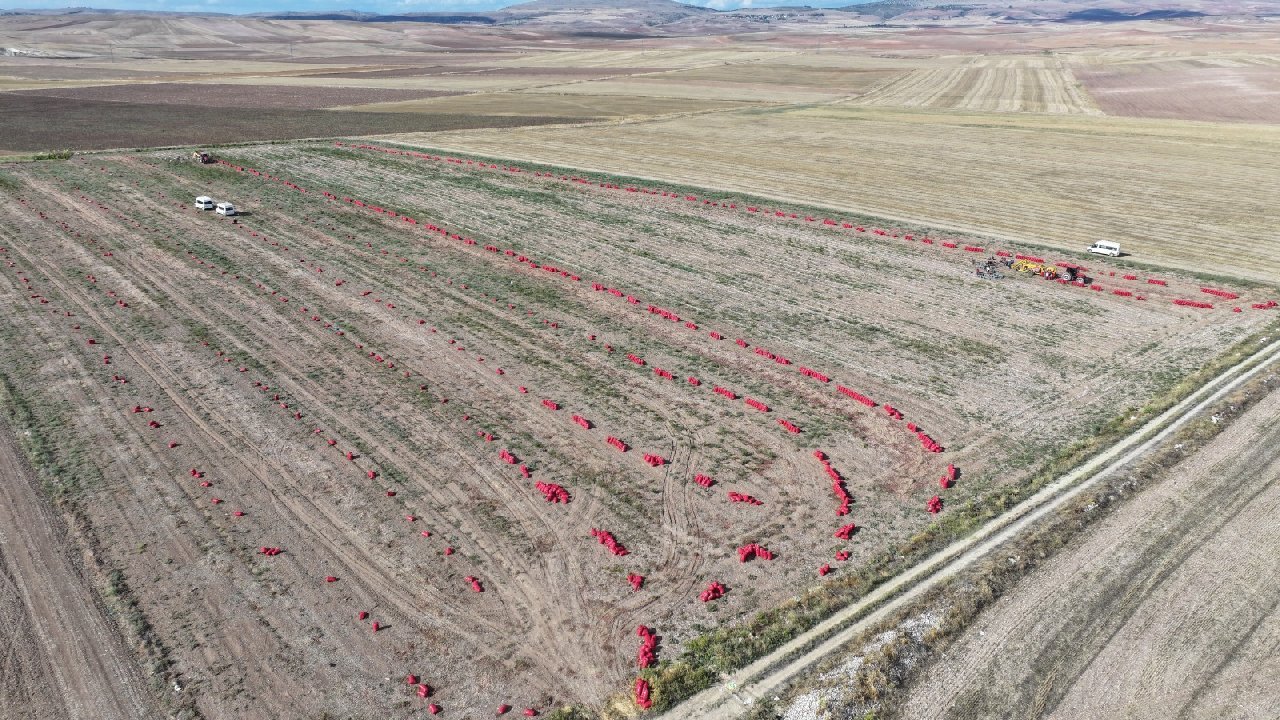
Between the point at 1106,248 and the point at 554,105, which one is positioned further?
the point at 554,105

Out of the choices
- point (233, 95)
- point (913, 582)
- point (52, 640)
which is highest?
point (233, 95)

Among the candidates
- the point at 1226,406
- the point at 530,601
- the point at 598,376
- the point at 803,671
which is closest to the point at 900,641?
the point at 803,671

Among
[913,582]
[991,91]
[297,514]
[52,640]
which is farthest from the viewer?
[991,91]

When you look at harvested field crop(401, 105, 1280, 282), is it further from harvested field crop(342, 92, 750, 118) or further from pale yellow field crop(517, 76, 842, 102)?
pale yellow field crop(517, 76, 842, 102)

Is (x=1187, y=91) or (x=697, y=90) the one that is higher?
(x=1187, y=91)

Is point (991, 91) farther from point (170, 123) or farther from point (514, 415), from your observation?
point (514, 415)

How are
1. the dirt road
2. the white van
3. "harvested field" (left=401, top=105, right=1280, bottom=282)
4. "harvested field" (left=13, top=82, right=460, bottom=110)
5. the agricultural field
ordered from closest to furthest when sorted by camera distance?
1. the dirt road
2. the agricultural field
3. the white van
4. "harvested field" (left=401, top=105, right=1280, bottom=282)
5. "harvested field" (left=13, top=82, right=460, bottom=110)

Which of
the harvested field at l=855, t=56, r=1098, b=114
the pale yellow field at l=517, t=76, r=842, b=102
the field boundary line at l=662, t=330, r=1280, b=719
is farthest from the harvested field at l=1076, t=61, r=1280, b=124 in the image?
the field boundary line at l=662, t=330, r=1280, b=719

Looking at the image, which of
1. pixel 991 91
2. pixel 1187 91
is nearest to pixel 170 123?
pixel 991 91
